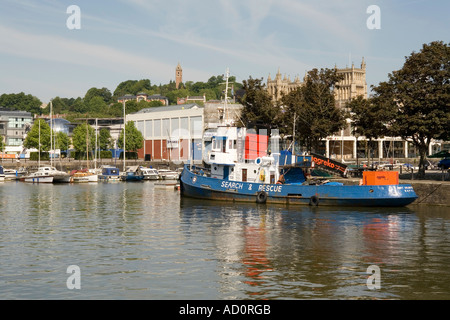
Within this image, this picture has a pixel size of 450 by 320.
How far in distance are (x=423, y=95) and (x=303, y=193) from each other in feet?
65.9

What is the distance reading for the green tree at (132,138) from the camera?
16150 cm

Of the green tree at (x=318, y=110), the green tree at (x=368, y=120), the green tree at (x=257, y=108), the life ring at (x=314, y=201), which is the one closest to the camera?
the life ring at (x=314, y=201)

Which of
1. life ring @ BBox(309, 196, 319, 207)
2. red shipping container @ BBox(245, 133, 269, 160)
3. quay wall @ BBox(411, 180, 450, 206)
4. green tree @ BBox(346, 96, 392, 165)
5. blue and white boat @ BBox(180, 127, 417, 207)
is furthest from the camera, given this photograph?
green tree @ BBox(346, 96, 392, 165)

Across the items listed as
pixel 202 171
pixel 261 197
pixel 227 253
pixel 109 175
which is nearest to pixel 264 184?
pixel 261 197

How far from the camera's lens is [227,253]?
1184 inches

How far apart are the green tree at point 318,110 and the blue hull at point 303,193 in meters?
27.5

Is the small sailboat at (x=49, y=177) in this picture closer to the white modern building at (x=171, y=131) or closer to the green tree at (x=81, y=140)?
the white modern building at (x=171, y=131)

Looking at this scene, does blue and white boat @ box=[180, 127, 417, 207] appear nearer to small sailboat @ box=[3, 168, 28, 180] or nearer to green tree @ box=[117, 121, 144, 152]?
small sailboat @ box=[3, 168, 28, 180]

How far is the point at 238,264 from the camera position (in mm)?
27375

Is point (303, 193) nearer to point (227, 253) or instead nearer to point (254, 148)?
point (254, 148)

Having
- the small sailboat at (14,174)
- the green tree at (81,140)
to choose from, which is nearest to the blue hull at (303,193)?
the small sailboat at (14,174)

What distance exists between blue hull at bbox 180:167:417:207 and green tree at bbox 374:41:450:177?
13.1 metres

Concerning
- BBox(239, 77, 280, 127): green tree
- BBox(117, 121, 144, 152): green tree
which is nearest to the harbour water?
BBox(239, 77, 280, 127): green tree

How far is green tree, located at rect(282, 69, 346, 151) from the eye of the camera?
272 feet
